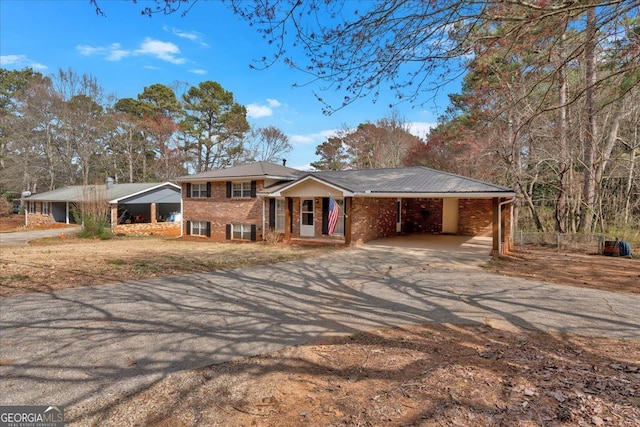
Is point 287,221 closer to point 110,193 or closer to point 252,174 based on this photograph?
point 252,174

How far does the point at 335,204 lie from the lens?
15.5 meters

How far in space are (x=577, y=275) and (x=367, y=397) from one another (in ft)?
29.1

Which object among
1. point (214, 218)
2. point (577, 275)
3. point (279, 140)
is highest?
point (279, 140)

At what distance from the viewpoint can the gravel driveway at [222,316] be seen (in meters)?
3.59

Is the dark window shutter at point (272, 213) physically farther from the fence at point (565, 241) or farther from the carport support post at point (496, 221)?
the fence at point (565, 241)

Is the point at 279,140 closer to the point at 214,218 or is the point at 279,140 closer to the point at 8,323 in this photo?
the point at 214,218

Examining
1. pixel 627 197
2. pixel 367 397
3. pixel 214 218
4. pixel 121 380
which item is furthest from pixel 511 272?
pixel 214 218

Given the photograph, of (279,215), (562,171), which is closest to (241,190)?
(279,215)

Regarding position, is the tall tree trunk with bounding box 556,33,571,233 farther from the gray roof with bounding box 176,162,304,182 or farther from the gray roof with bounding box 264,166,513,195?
the gray roof with bounding box 176,162,304,182

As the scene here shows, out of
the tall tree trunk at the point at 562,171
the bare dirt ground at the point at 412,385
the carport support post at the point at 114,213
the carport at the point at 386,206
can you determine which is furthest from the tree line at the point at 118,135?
the bare dirt ground at the point at 412,385

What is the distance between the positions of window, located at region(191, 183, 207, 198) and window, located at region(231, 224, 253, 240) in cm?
295

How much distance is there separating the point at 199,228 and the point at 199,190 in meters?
2.30

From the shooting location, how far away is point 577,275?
9125mm

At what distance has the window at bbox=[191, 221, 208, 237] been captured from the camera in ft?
67.4
